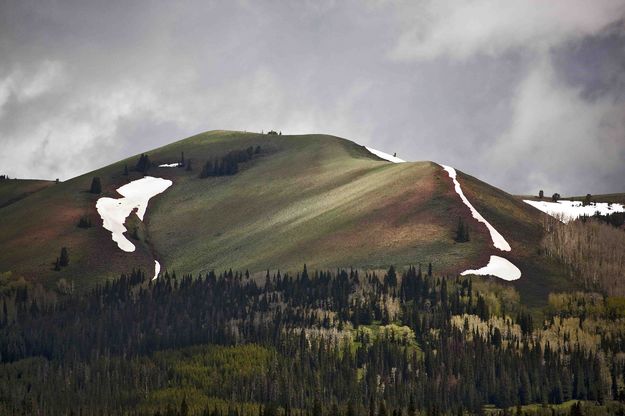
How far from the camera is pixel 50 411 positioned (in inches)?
7800

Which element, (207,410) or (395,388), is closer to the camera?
(207,410)

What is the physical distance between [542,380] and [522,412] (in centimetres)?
1382

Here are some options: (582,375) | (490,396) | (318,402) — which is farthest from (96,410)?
(582,375)

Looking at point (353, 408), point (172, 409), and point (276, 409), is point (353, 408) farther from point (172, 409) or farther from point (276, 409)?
point (172, 409)

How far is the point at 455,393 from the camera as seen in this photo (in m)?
196

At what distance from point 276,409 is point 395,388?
20401 mm

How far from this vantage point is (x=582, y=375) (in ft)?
650

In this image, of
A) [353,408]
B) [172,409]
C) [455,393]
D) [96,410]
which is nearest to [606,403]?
[455,393]

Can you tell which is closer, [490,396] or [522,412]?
[522,412]

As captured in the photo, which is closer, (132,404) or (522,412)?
(522,412)

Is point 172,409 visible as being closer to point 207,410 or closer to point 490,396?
point 207,410

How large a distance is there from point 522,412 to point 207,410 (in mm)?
47403

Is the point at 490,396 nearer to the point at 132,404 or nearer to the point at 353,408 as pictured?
the point at 353,408

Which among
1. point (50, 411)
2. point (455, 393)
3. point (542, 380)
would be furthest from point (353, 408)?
point (50, 411)
